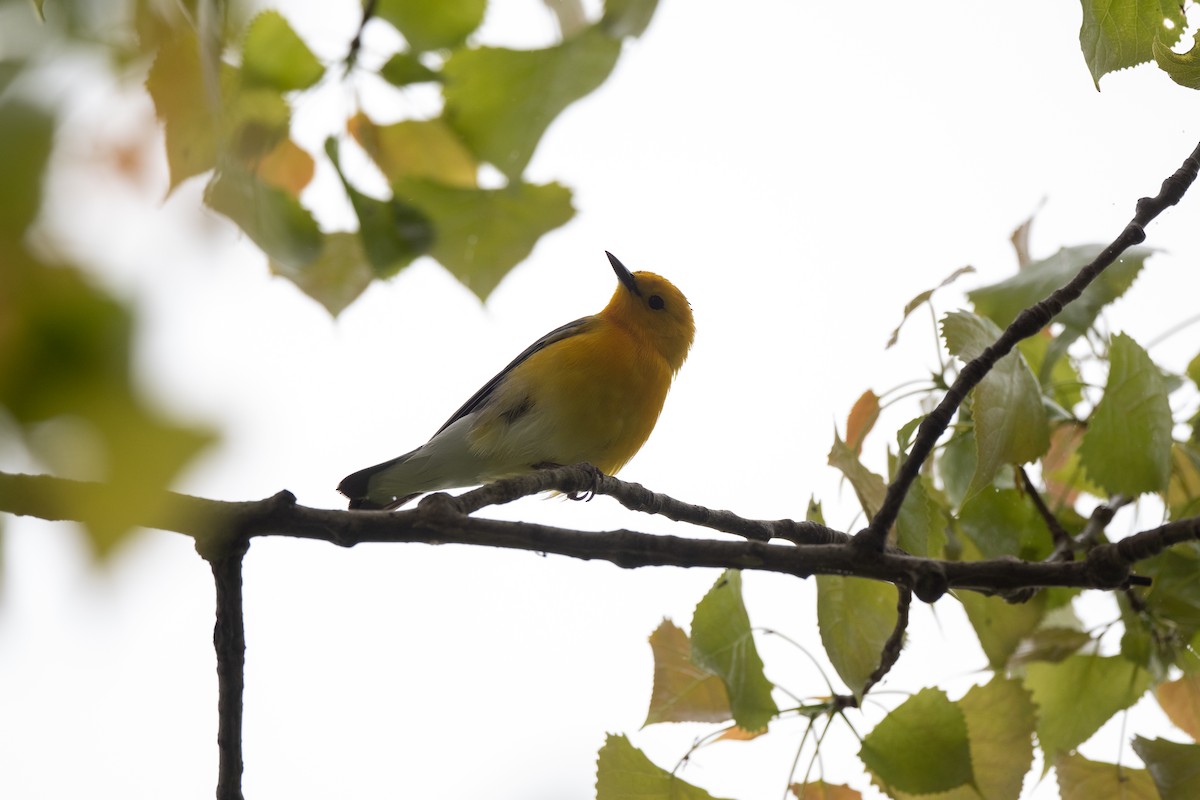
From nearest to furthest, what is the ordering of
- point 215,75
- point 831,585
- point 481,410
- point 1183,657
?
point 215,75 → point 831,585 → point 1183,657 → point 481,410

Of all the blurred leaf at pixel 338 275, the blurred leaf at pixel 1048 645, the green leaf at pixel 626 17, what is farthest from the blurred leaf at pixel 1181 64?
the blurred leaf at pixel 1048 645

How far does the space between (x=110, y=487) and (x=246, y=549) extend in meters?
1.27

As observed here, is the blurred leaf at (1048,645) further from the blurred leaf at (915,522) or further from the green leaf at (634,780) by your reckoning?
the green leaf at (634,780)

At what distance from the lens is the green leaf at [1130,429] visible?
2305 mm

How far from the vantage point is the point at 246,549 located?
1.61 metres

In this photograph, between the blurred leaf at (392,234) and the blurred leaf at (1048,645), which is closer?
the blurred leaf at (392,234)

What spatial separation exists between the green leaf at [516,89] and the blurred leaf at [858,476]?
1.32 metres

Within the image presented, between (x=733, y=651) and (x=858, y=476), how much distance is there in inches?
18.0

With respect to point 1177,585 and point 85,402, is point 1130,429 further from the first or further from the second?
point 85,402

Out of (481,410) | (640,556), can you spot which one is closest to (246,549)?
(640,556)

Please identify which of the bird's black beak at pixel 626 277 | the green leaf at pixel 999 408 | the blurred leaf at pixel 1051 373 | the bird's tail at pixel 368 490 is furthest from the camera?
the bird's black beak at pixel 626 277

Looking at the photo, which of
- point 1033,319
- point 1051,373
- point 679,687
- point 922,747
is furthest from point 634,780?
point 1051,373

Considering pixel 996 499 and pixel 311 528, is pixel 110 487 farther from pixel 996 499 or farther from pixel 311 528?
pixel 996 499

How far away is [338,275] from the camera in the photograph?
1.33m
